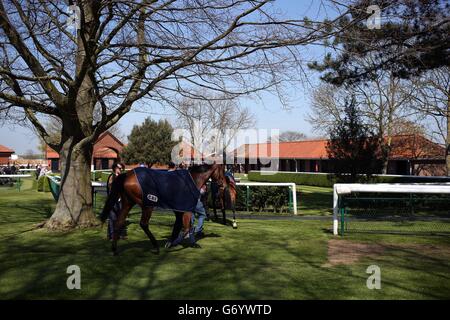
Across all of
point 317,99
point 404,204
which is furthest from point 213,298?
point 317,99

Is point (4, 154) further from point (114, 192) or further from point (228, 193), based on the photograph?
point (114, 192)

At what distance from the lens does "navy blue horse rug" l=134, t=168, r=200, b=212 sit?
28.7ft

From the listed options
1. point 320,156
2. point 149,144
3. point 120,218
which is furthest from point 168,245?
point 149,144

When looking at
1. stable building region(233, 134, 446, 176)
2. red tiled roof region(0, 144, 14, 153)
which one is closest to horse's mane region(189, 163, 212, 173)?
stable building region(233, 134, 446, 176)

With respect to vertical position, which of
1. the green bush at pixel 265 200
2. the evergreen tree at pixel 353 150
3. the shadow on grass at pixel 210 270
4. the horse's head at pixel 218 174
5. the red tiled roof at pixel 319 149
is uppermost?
the red tiled roof at pixel 319 149

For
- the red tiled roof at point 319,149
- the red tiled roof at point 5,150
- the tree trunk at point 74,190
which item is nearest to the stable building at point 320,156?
the red tiled roof at point 319,149

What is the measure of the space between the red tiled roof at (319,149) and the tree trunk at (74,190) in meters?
29.5

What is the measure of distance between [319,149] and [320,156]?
3589mm

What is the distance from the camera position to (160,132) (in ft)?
201

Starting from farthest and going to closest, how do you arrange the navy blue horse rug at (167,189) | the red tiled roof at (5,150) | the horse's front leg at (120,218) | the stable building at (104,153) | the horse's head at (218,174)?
the red tiled roof at (5,150) < the stable building at (104,153) < the horse's head at (218,174) < the horse's front leg at (120,218) < the navy blue horse rug at (167,189)

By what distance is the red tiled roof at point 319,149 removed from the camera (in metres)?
43.1

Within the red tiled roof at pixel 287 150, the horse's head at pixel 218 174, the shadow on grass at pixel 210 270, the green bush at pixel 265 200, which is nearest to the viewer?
the shadow on grass at pixel 210 270

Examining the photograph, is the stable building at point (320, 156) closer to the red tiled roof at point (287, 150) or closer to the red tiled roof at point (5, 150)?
the red tiled roof at point (287, 150)

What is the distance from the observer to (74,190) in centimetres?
1204
